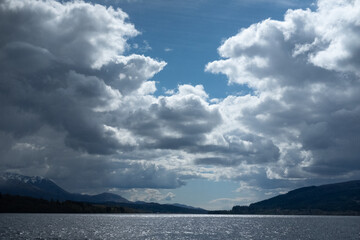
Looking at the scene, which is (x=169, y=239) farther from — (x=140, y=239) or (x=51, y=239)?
(x=51, y=239)

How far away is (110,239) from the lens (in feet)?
459

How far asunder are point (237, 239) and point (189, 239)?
21.2m

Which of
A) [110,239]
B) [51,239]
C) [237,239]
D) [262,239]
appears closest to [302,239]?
[262,239]

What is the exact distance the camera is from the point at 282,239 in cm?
15388

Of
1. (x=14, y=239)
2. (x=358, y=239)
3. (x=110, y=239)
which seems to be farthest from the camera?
(x=358, y=239)

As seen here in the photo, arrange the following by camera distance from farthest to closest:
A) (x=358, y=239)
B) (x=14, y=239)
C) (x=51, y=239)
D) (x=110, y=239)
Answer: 1. (x=358, y=239)
2. (x=110, y=239)
3. (x=51, y=239)
4. (x=14, y=239)

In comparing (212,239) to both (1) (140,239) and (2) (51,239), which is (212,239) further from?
(2) (51,239)

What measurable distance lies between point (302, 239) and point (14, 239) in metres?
121

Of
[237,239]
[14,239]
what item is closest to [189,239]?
[237,239]

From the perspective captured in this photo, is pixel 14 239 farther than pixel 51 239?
No

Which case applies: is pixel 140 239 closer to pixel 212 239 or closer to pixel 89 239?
pixel 89 239

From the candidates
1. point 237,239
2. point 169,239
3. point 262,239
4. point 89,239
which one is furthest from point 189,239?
point 89,239

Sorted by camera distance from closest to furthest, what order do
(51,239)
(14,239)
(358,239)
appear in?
(14,239)
(51,239)
(358,239)

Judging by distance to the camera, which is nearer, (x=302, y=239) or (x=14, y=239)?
(x=14, y=239)
